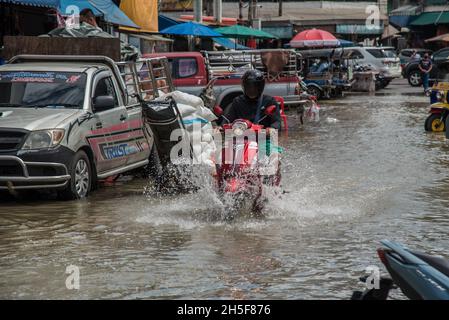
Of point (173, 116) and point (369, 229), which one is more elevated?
point (173, 116)

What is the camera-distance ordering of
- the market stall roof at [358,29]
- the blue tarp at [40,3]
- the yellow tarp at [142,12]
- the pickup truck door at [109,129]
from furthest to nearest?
the market stall roof at [358,29] < the yellow tarp at [142,12] < the blue tarp at [40,3] < the pickup truck door at [109,129]

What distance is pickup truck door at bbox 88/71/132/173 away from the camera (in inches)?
449

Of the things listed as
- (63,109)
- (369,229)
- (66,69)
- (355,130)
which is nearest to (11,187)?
(63,109)

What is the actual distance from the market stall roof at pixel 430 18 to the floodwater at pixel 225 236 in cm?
4541

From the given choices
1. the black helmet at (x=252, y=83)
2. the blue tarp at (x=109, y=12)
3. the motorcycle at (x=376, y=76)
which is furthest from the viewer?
the motorcycle at (x=376, y=76)

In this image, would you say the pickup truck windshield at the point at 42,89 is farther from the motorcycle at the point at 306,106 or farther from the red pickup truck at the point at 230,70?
the motorcycle at the point at 306,106

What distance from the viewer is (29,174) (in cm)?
1038

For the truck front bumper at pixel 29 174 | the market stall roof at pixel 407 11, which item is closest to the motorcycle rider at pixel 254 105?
the truck front bumper at pixel 29 174

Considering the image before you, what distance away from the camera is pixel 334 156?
15.6m

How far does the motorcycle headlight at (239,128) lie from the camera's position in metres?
9.22

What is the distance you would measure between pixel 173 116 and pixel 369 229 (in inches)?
134
